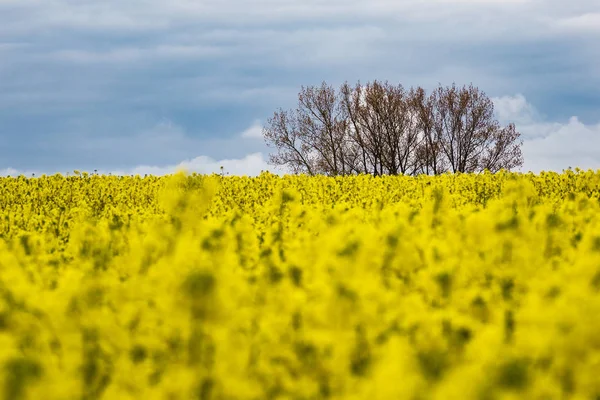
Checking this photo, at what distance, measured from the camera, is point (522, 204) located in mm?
9656

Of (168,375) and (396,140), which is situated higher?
(396,140)

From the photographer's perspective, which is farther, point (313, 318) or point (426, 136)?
point (426, 136)

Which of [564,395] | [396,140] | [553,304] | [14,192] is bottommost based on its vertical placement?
[564,395]

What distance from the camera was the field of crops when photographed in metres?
2.74

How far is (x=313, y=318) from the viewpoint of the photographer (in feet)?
11.1

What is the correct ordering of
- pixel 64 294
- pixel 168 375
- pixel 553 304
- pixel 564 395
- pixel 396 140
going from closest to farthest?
pixel 564 395 → pixel 168 375 → pixel 553 304 → pixel 64 294 → pixel 396 140

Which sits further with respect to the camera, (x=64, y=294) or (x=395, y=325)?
(x=64, y=294)

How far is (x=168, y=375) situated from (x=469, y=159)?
156 ft

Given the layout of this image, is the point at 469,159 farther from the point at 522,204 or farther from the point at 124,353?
the point at 124,353

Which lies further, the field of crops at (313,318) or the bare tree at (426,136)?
the bare tree at (426,136)

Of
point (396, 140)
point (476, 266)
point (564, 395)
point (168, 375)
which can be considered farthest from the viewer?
point (396, 140)

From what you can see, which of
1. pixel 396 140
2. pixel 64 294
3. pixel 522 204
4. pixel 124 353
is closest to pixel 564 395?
pixel 124 353

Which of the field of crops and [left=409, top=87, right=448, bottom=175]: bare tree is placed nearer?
the field of crops

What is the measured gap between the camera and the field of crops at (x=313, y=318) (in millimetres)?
2736
